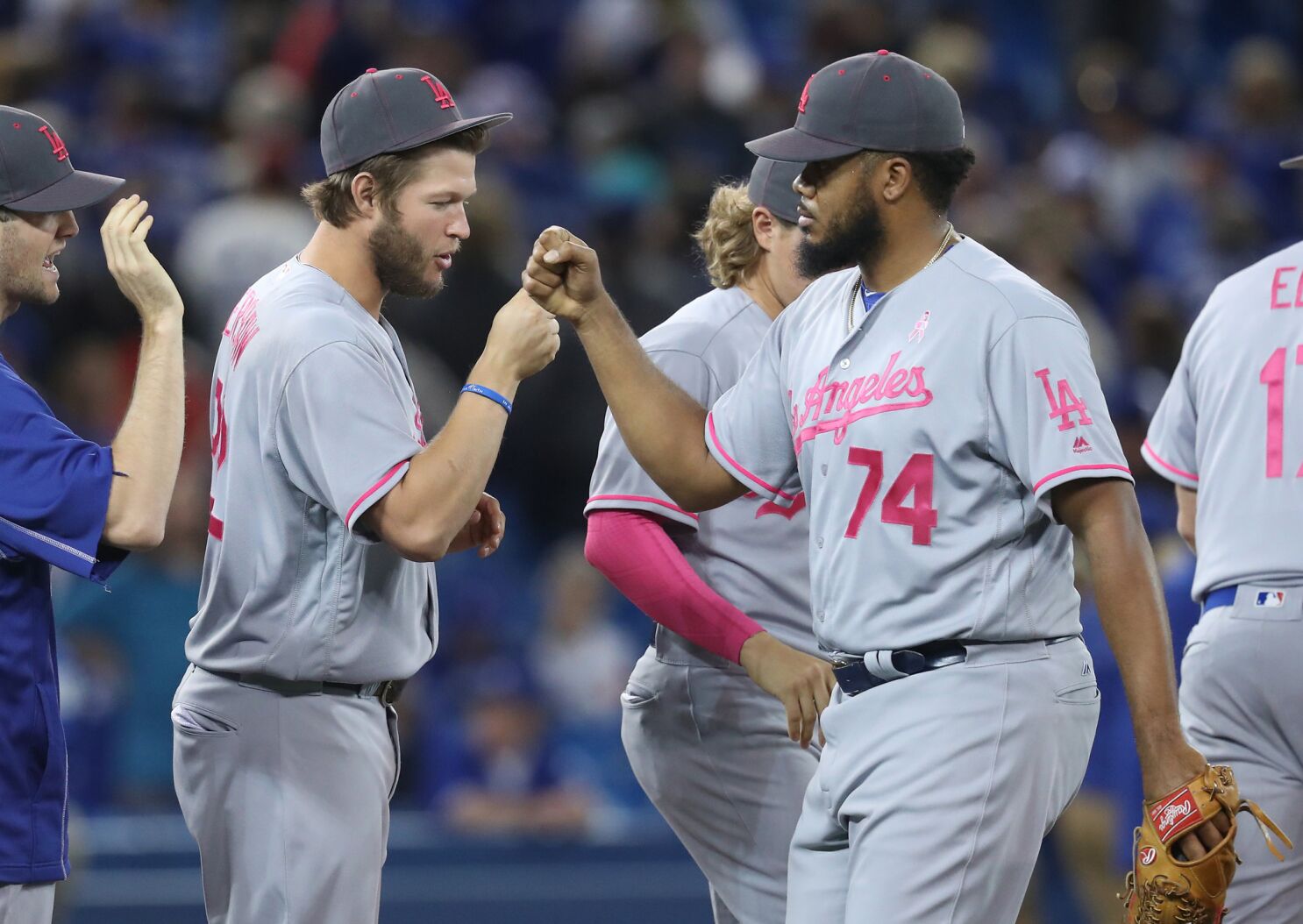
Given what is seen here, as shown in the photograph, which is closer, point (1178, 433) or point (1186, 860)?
point (1186, 860)

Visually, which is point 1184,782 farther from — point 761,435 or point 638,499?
point 638,499

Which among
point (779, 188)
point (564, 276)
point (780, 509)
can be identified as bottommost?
point (780, 509)

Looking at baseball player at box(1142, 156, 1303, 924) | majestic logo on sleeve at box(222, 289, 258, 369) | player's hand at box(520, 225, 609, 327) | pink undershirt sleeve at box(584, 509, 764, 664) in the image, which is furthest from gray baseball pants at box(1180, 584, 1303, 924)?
majestic logo on sleeve at box(222, 289, 258, 369)

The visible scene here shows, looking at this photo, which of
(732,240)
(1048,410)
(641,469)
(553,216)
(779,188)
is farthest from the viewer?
(553,216)

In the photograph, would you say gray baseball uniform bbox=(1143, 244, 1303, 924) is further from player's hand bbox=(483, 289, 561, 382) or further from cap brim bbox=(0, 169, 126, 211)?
cap brim bbox=(0, 169, 126, 211)

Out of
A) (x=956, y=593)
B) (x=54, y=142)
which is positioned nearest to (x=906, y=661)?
(x=956, y=593)

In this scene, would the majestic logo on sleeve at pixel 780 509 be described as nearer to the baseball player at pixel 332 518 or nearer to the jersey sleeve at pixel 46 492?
the baseball player at pixel 332 518

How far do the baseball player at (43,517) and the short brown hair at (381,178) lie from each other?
46 cm

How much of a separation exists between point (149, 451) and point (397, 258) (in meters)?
0.72

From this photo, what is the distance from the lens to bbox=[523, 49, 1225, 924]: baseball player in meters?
3.25

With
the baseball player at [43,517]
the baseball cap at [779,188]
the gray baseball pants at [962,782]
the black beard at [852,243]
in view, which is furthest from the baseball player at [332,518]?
the gray baseball pants at [962,782]

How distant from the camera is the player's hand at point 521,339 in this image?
360 cm

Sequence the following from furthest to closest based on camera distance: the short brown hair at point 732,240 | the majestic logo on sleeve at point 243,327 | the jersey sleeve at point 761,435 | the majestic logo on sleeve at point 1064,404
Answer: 1. the short brown hair at point 732,240
2. the jersey sleeve at point 761,435
3. the majestic logo on sleeve at point 243,327
4. the majestic logo on sleeve at point 1064,404

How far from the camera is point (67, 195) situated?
3.54 metres
